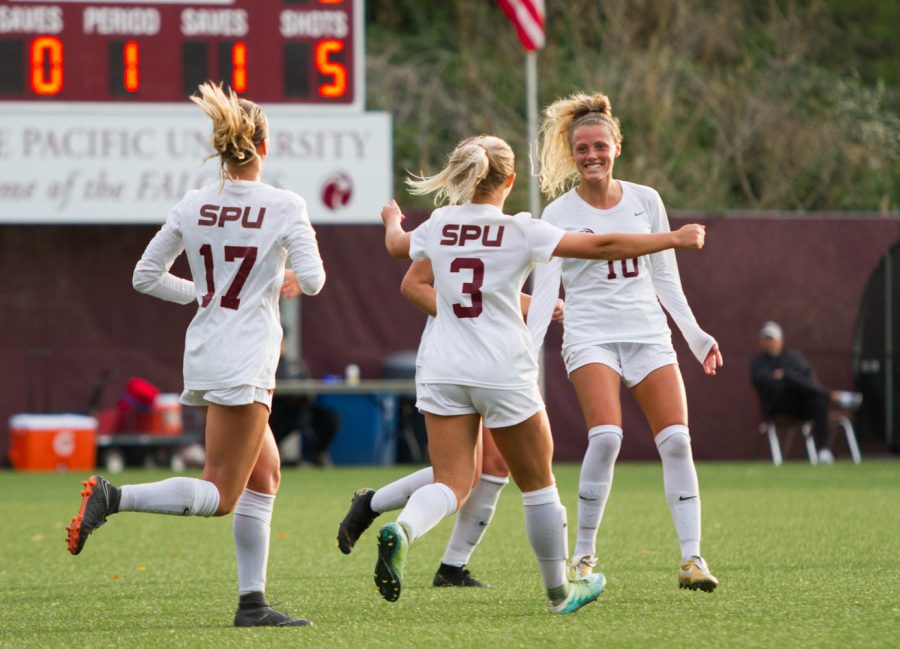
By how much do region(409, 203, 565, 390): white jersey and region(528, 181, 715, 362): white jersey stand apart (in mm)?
1091

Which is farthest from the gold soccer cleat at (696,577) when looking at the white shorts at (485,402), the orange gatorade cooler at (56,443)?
the orange gatorade cooler at (56,443)

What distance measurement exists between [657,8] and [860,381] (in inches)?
393

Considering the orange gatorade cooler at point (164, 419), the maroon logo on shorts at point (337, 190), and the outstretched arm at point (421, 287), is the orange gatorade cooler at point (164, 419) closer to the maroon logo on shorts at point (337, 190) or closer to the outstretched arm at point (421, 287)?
the maroon logo on shorts at point (337, 190)

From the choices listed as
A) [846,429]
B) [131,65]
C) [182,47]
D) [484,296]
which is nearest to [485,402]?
[484,296]

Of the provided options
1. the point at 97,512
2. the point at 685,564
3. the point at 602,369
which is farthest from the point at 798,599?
the point at 97,512

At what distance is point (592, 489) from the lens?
21.2 ft

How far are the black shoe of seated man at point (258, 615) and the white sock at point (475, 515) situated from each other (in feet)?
3.99

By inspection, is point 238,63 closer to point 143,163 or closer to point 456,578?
point 143,163

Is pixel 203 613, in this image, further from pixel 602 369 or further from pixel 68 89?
pixel 68 89

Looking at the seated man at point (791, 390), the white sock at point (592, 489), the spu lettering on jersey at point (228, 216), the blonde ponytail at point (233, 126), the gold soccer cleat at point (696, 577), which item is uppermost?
the blonde ponytail at point (233, 126)

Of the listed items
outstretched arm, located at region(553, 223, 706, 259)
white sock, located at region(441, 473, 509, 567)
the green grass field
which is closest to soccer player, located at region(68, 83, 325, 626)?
the green grass field

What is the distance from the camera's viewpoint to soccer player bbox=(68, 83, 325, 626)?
17.2 feet

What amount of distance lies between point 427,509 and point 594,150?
1.94 m

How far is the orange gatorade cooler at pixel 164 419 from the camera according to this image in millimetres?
16547
